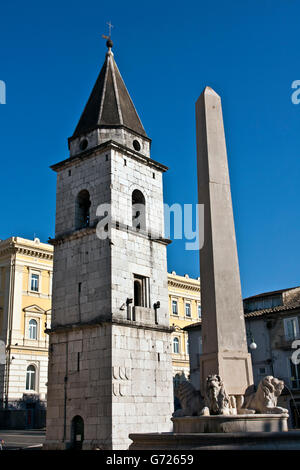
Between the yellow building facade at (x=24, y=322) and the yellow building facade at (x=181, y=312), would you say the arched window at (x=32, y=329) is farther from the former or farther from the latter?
the yellow building facade at (x=181, y=312)

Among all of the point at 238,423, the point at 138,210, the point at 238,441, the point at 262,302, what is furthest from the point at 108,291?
the point at 262,302

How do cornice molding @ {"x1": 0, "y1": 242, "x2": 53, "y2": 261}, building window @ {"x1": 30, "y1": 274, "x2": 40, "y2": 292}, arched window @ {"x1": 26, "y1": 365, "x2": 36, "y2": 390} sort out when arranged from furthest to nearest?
building window @ {"x1": 30, "y1": 274, "x2": 40, "y2": 292} → cornice molding @ {"x1": 0, "y1": 242, "x2": 53, "y2": 261} → arched window @ {"x1": 26, "y1": 365, "x2": 36, "y2": 390}

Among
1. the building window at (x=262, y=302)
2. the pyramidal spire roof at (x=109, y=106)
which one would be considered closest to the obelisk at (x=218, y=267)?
the pyramidal spire roof at (x=109, y=106)

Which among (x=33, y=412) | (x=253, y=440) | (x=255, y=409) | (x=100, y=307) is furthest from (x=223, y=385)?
(x=33, y=412)

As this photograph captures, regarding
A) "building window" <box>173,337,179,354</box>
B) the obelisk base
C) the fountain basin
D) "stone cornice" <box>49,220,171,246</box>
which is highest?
"stone cornice" <box>49,220,171,246</box>

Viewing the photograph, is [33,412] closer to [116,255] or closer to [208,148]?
[116,255]

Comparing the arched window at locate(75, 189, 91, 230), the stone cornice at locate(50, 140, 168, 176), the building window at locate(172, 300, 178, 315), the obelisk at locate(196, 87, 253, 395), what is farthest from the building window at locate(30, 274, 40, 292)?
the obelisk at locate(196, 87, 253, 395)

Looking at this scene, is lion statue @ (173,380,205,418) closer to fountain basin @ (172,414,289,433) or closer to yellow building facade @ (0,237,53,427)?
fountain basin @ (172,414,289,433)

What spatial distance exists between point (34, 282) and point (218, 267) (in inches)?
1166

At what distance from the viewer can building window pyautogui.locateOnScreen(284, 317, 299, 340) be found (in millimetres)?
29547

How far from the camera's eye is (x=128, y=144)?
2284 cm

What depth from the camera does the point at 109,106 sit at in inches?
933

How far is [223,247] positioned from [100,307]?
32.3ft

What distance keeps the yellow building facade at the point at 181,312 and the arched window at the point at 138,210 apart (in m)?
24.5
